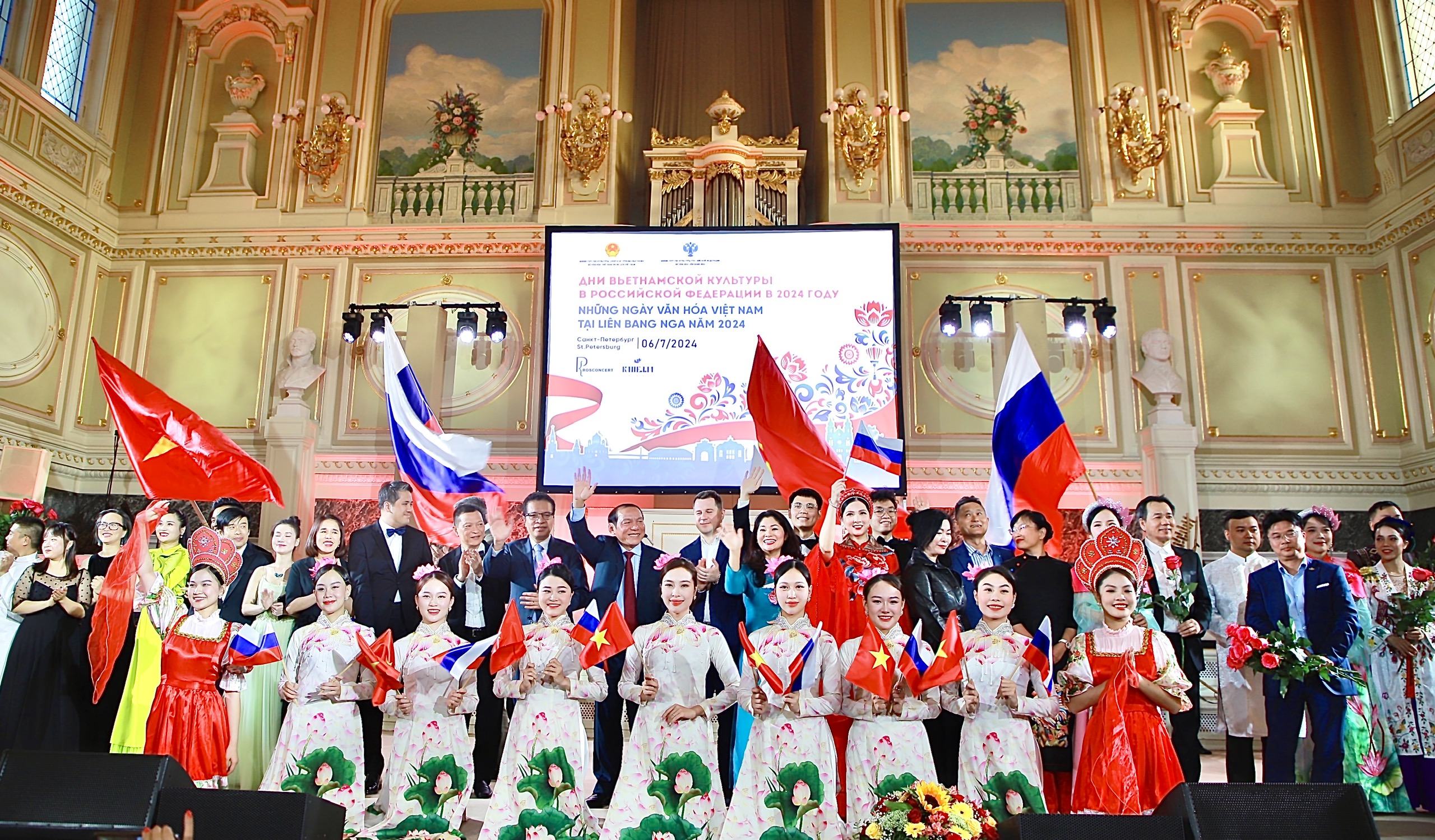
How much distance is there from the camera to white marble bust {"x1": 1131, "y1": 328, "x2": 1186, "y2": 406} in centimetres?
815

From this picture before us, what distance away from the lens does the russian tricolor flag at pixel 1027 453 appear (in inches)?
219

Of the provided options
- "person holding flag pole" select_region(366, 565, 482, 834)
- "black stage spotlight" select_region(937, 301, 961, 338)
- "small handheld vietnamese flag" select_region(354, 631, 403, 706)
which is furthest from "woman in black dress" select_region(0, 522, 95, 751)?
"black stage spotlight" select_region(937, 301, 961, 338)

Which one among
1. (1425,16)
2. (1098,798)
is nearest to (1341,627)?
(1098,798)

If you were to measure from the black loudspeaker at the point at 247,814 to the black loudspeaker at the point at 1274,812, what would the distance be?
2.52 m

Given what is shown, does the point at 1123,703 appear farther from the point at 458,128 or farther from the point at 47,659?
the point at 458,128

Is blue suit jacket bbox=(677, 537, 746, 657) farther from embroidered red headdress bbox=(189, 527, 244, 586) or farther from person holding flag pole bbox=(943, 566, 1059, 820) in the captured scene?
embroidered red headdress bbox=(189, 527, 244, 586)

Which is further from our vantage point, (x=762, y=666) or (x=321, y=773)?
(x=321, y=773)

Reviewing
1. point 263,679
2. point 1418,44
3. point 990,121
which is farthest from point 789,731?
point 1418,44

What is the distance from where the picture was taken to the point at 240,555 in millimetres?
5051

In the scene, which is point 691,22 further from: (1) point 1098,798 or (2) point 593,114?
(1) point 1098,798

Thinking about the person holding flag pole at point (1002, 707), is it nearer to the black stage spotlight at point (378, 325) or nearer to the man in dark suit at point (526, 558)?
the man in dark suit at point (526, 558)

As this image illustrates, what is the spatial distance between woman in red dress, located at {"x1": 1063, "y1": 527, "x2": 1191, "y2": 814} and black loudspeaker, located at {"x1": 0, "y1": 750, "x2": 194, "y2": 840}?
10.6 ft

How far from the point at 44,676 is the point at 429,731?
226cm

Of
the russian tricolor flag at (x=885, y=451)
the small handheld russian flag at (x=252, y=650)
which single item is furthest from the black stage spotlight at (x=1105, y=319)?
the small handheld russian flag at (x=252, y=650)
